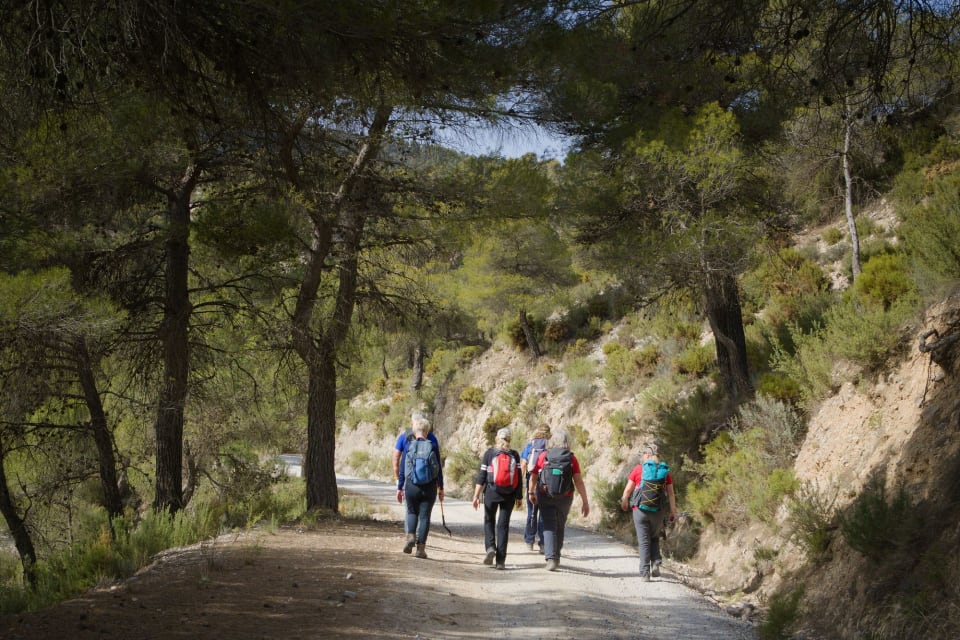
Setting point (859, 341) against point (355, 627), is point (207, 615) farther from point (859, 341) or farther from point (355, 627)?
point (859, 341)

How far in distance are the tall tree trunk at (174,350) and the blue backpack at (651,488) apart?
248 inches

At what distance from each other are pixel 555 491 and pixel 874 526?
3.52 meters

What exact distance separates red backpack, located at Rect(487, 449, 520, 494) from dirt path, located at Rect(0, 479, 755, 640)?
3.24 feet

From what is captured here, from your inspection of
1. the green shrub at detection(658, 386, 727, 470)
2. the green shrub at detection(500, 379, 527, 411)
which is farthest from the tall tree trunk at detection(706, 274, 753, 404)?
the green shrub at detection(500, 379, 527, 411)

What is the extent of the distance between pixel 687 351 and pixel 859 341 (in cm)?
746

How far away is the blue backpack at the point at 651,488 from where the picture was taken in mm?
8828

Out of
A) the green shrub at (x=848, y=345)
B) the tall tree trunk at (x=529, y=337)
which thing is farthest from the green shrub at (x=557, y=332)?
the green shrub at (x=848, y=345)

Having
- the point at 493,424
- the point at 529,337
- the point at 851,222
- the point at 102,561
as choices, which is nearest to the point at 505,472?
the point at 102,561

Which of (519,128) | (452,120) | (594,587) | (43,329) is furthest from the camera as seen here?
(519,128)

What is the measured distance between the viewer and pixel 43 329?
8492 mm

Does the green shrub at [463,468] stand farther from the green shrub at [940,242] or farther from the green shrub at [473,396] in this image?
the green shrub at [940,242]

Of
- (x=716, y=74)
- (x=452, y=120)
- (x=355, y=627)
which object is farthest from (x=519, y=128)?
(x=355, y=627)

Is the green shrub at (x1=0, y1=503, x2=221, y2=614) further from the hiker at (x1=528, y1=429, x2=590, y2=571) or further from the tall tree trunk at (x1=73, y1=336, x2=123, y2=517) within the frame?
the hiker at (x1=528, y1=429, x2=590, y2=571)

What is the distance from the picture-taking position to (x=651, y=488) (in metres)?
8.88
